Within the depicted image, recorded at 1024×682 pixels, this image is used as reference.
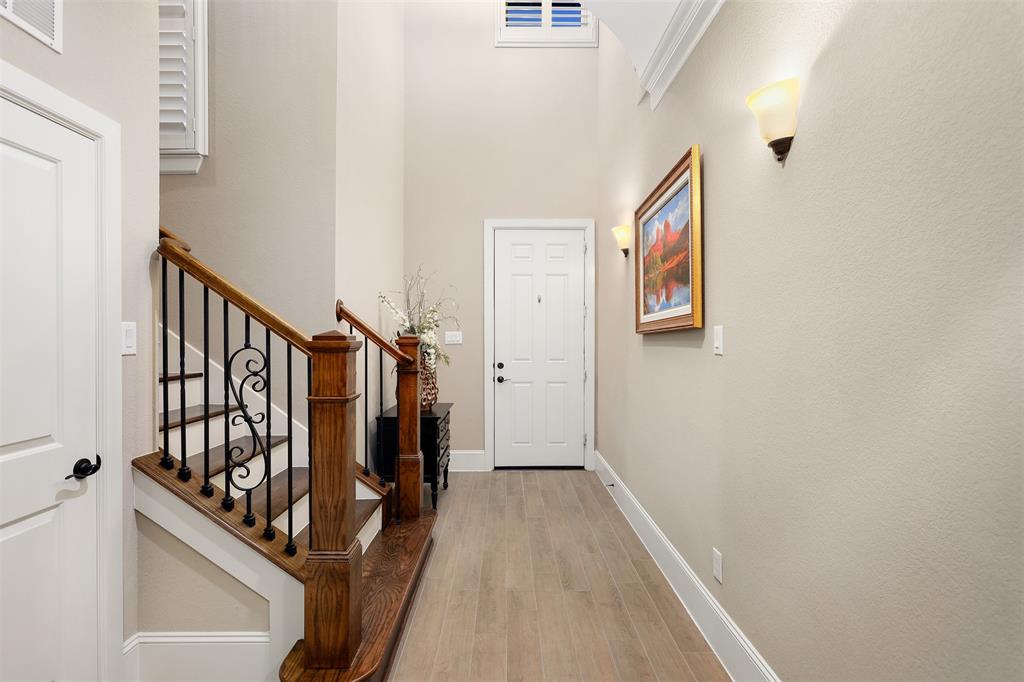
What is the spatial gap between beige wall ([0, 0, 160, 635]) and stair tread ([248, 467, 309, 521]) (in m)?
0.44

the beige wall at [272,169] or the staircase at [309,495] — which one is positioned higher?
the beige wall at [272,169]

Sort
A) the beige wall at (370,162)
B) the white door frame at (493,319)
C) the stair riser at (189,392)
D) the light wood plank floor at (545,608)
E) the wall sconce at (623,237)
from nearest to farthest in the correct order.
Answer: the light wood plank floor at (545,608) < the stair riser at (189,392) < the beige wall at (370,162) < the wall sconce at (623,237) < the white door frame at (493,319)

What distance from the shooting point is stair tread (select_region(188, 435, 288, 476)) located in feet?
6.93

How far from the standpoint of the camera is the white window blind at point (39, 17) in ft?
4.45

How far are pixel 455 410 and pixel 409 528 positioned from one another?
1.87m

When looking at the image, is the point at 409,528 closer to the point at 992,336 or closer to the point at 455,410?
the point at 455,410

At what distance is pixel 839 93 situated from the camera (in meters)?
1.27

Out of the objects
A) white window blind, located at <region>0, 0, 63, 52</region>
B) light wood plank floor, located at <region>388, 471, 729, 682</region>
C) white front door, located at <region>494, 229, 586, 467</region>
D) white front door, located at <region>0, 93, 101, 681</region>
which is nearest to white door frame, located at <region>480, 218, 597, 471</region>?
white front door, located at <region>494, 229, 586, 467</region>

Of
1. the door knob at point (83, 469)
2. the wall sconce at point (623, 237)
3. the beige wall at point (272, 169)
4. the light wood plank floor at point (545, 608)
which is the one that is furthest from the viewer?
the wall sconce at point (623, 237)

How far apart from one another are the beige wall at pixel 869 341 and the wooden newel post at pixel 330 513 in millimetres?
1376

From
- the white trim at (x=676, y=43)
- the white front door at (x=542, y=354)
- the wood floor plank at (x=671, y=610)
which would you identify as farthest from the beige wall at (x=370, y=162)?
the wood floor plank at (x=671, y=610)

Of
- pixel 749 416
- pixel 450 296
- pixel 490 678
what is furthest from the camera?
pixel 450 296

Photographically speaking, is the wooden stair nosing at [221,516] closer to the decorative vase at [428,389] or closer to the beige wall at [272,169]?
the beige wall at [272,169]

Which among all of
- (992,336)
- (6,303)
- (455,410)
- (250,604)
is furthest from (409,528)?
(992,336)
